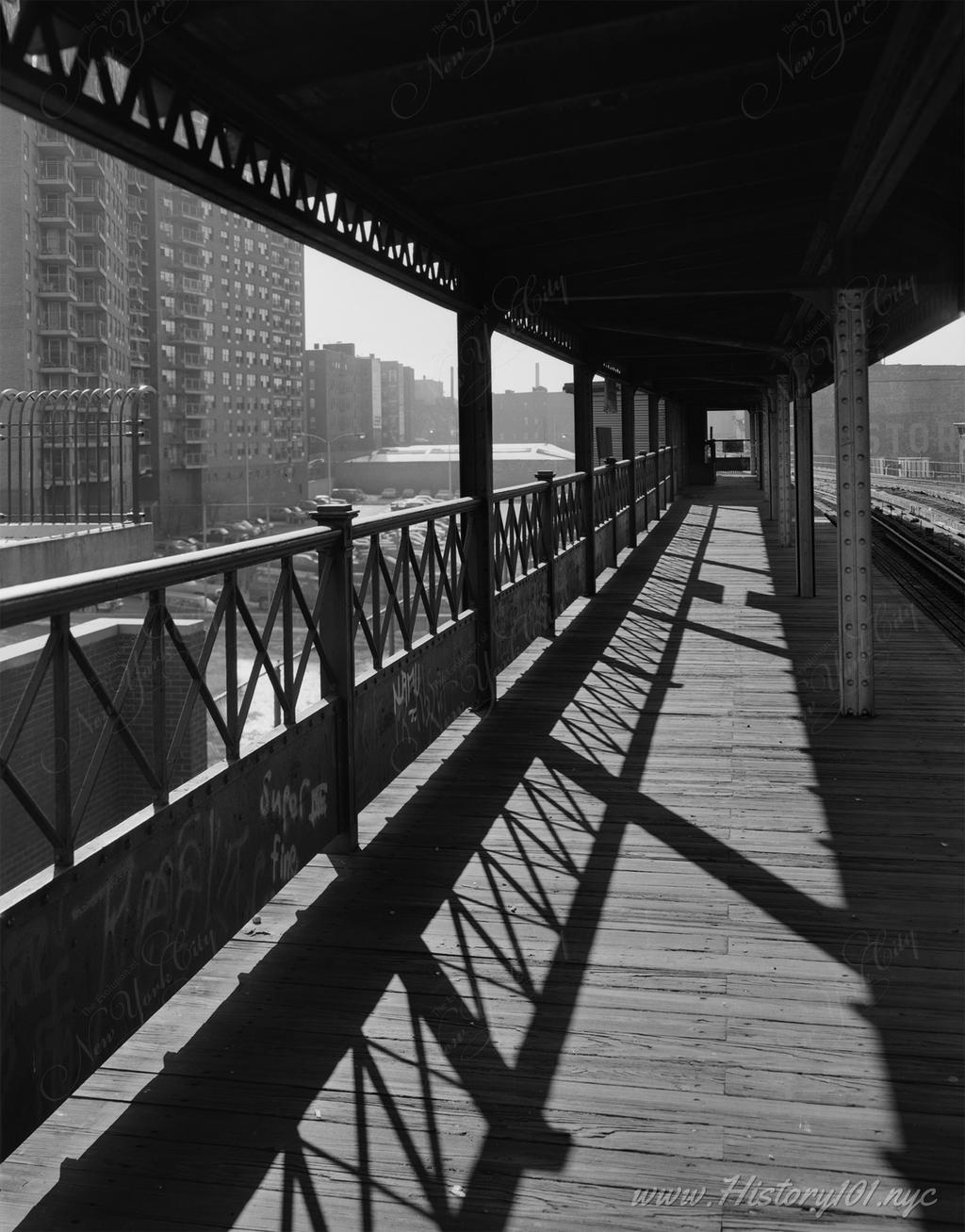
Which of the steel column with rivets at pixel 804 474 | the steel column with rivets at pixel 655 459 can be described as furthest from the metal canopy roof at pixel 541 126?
the steel column with rivets at pixel 655 459

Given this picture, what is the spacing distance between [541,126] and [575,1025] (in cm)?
409

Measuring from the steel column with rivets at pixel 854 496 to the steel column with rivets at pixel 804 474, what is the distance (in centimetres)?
447

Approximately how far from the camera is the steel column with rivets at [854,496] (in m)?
7.66

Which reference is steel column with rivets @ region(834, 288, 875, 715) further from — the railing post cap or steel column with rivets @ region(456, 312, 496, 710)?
the railing post cap

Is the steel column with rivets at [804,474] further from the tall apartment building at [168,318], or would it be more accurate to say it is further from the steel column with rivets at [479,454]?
the tall apartment building at [168,318]

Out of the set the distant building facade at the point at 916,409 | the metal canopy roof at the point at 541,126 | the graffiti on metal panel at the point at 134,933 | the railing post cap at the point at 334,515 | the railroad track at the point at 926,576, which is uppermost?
the distant building facade at the point at 916,409

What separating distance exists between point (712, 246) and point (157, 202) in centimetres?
8489

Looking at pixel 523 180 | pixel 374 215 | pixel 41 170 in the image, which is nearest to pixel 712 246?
pixel 523 180

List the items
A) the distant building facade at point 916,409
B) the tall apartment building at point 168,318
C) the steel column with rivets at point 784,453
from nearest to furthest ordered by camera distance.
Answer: the steel column with rivets at point 784,453 < the tall apartment building at point 168,318 < the distant building facade at point 916,409

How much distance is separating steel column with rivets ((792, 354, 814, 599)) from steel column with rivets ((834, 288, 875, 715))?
14.7 feet

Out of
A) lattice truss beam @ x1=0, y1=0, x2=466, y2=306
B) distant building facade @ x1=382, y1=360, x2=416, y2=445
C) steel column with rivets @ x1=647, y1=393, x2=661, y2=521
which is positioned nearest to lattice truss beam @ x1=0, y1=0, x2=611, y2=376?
lattice truss beam @ x1=0, y1=0, x2=466, y2=306

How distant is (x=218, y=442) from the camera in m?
93.1

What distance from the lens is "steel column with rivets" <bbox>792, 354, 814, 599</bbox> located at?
12.3 metres

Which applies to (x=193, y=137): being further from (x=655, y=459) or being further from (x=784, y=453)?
(x=655, y=459)
